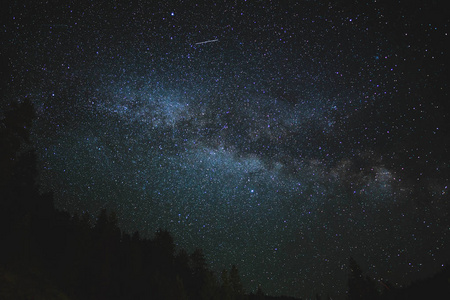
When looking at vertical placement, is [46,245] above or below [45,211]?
below

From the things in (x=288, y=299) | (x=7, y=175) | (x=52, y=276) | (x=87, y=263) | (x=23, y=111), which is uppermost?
(x=23, y=111)

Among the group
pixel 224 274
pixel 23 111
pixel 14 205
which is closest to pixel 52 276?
pixel 14 205

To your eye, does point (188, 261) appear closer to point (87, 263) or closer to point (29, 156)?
point (87, 263)

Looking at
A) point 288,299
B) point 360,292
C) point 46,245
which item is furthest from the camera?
point 288,299

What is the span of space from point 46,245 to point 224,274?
26.0m

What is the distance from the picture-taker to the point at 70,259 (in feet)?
86.8

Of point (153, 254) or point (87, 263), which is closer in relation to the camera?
point (87, 263)

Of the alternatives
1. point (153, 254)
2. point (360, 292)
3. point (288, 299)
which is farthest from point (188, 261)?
point (288, 299)

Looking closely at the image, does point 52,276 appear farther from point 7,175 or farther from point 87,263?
point 7,175

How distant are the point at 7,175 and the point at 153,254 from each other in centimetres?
2828

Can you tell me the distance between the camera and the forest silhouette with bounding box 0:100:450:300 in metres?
20.0

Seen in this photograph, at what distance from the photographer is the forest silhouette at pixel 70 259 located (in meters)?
20.0

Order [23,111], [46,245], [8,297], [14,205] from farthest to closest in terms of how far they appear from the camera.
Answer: [46,245], [14,205], [23,111], [8,297]

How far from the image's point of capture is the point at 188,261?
150 feet
